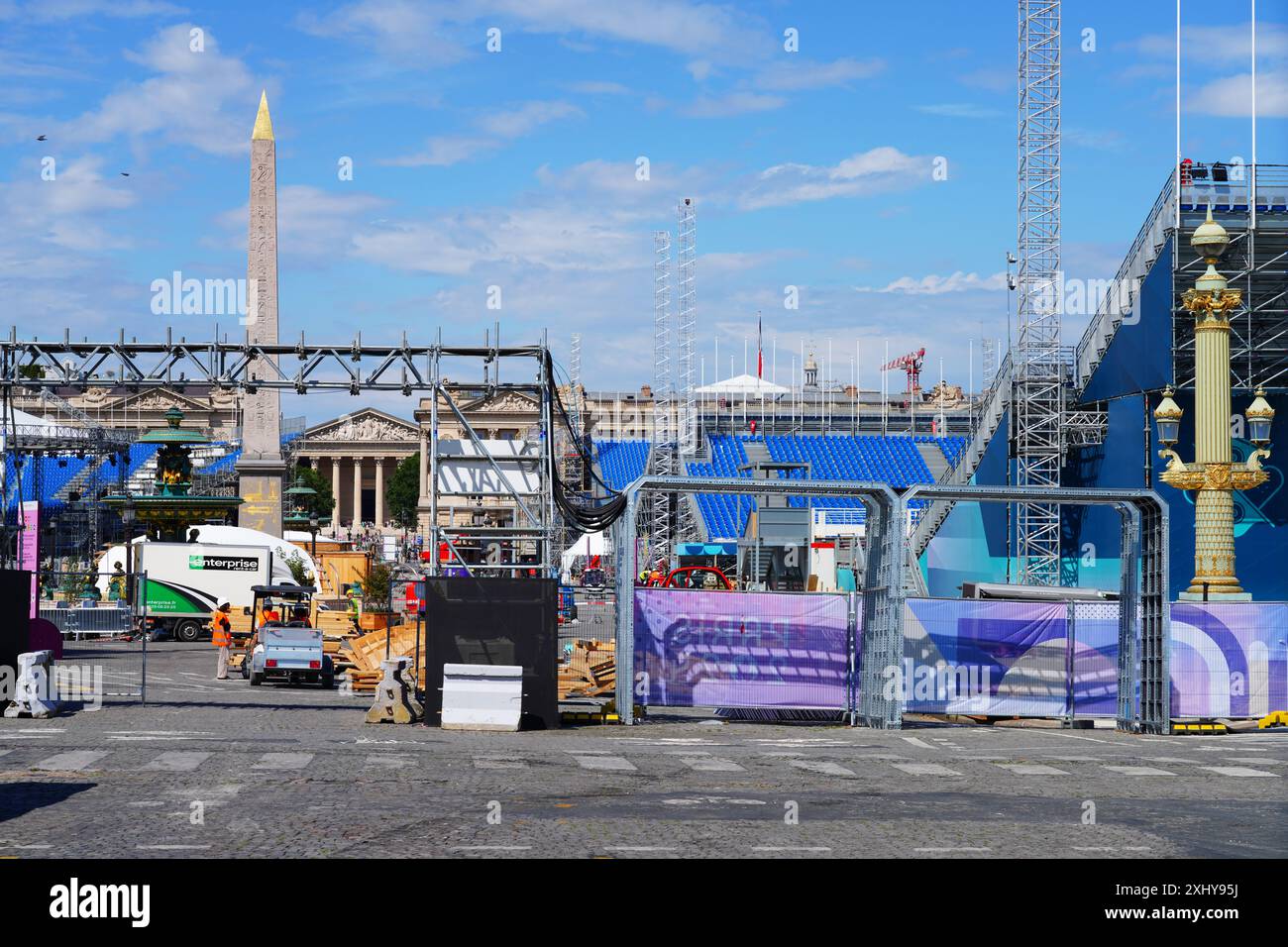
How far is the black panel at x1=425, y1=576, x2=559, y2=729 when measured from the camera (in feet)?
69.0

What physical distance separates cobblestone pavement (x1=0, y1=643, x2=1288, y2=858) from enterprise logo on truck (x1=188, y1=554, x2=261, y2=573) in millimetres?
25040

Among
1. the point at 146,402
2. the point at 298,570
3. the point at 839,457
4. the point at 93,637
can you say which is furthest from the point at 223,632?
the point at 146,402

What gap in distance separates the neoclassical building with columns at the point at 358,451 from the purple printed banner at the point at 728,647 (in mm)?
133116

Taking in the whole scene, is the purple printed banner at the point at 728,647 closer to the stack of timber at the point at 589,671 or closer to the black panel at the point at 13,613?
the stack of timber at the point at 589,671

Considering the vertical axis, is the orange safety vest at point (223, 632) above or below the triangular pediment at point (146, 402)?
below

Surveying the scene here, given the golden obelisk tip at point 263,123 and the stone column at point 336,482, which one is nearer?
the golden obelisk tip at point 263,123

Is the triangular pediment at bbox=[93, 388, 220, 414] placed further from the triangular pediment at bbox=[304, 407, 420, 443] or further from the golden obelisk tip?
the golden obelisk tip

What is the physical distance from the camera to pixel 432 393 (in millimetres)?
27281

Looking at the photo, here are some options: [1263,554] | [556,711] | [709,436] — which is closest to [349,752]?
[556,711]

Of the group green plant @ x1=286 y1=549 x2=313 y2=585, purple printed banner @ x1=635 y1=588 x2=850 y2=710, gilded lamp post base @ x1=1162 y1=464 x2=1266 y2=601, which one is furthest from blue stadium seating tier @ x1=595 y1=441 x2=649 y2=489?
purple printed banner @ x1=635 y1=588 x2=850 y2=710

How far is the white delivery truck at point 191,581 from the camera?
4681 centimetres

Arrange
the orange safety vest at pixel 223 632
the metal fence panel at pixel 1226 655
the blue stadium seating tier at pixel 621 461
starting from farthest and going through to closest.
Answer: the blue stadium seating tier at pixel 621 461, the orange safety vest at pixel 223 632, the metal fence panel at pixel 1226 655

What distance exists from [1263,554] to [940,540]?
1113cm

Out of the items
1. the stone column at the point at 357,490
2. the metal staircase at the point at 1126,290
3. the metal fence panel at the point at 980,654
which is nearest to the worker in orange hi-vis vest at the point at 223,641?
the metal fence panel at the point at 980,654
